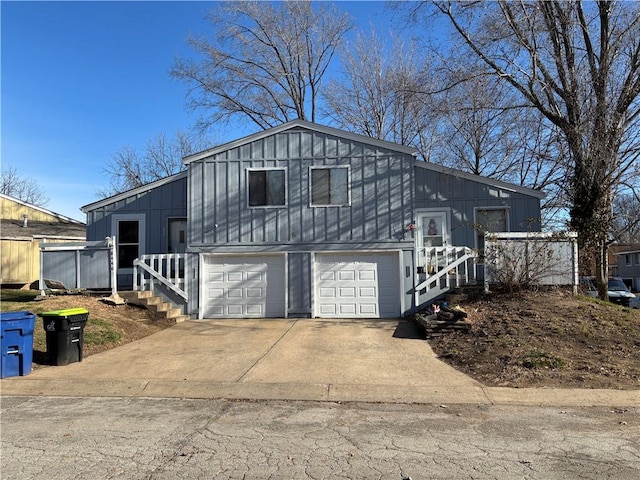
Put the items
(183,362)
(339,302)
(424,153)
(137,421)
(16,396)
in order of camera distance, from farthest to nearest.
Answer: (424,153)
(339,302)
(183,362)
(16,396)
(137,421)

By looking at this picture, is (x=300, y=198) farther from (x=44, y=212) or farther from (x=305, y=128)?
(x=44, y=212)

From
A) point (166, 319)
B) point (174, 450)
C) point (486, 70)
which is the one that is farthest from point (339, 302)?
point (174, 450)

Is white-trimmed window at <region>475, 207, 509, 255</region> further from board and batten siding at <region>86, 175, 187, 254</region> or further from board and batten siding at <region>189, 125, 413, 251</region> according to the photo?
board and batten siding at <region>86, 175, 187, 254</region>

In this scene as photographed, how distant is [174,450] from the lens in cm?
480

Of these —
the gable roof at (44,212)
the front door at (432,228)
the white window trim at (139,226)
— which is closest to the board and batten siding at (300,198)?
the front door at (432,228)

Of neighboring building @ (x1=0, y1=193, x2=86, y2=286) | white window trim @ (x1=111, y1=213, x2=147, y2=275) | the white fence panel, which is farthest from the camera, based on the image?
neighboring building @ (x1=0, y1=193, x2=86, y2=286)

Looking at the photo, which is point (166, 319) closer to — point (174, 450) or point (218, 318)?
point (218, 318)

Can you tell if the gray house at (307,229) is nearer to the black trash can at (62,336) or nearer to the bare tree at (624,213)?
the bare tree at (624,213)

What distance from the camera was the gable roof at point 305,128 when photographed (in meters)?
14.4

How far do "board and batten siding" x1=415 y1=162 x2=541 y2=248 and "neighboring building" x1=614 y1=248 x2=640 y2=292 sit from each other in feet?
118

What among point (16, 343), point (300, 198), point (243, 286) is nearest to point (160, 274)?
point (243, 286)

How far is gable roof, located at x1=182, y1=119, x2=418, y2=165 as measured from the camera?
47.3ft

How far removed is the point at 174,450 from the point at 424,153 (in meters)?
23.3

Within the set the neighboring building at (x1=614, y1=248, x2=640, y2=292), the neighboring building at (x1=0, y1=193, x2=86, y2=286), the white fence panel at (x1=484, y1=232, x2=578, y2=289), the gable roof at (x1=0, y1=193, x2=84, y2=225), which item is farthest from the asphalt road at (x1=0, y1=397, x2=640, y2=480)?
the neighboring building at (x1=614, y1=248, x2=640, y2=292)
